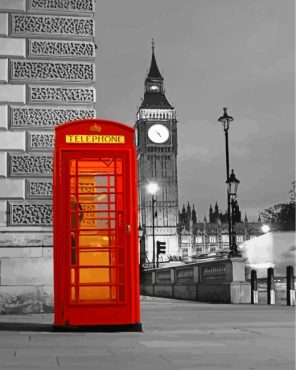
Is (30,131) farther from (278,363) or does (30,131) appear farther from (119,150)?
(278,363)

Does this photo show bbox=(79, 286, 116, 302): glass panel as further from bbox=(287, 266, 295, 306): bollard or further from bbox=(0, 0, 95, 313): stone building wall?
bbox=(287, 266, 295, 306): bollard

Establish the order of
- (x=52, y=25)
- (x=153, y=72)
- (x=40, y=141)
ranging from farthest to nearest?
(x=153, y=72) → (x=52, y=25) → (x=40, y=141)

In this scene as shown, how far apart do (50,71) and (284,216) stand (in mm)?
86996

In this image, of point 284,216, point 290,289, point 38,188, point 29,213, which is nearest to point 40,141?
point 38,188

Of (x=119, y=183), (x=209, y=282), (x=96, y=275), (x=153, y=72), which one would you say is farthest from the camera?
(x=153, y=72)

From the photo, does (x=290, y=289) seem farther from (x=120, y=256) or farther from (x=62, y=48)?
(x=120, y=256)

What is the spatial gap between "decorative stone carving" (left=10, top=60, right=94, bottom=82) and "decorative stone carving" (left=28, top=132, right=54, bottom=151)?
91 centimetres

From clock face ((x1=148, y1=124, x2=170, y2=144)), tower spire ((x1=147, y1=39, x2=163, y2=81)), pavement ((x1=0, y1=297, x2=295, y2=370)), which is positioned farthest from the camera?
tower spire ((x1=147, y1=39, x2=163, y2=81))

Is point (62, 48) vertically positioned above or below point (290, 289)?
above

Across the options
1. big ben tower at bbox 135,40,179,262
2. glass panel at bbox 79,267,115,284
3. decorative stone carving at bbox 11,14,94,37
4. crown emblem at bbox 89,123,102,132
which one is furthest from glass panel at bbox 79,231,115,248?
big ben tower at bbox 135,40,179,262

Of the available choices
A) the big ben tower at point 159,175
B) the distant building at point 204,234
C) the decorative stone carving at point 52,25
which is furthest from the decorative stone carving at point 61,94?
the distant building at point 204,234

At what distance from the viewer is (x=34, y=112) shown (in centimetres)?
1107

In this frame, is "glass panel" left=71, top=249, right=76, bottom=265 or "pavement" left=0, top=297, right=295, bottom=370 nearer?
"pavement" left=0, top=297, right=295, bottom=370

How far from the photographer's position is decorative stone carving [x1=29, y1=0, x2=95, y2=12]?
11.4m
